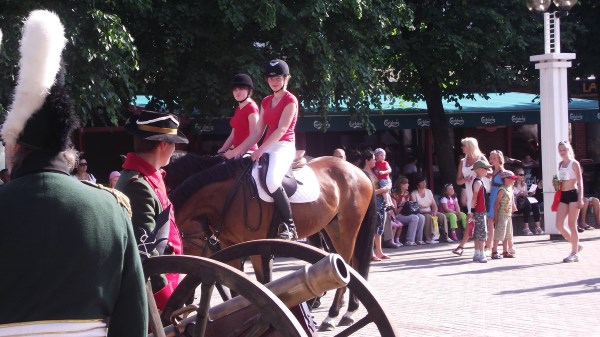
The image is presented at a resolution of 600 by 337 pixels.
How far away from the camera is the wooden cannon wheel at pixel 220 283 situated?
13.4ft

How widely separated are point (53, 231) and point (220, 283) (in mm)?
1504

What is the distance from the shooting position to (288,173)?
379 inches

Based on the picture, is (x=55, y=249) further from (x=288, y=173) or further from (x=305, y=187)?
(x=305, y=187)

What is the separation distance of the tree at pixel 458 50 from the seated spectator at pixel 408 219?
4058 millimetres

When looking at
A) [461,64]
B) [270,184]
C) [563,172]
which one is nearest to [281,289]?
[270,184]

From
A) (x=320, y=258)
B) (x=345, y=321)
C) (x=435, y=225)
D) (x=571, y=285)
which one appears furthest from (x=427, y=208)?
(x=320, y=258)

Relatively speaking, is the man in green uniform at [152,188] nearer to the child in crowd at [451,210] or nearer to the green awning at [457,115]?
the child in crowd at [451,210]

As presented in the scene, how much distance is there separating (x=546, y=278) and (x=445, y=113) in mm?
11745

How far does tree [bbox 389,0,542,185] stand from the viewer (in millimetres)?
21562

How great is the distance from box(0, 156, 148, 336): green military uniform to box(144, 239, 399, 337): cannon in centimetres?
103

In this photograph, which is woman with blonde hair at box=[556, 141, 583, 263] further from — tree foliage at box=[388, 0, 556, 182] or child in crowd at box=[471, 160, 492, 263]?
tree foliage at box=[388, 0, 556, 182]

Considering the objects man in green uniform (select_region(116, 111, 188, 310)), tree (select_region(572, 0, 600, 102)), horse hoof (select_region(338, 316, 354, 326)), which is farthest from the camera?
A: tree (select_region(572, 0, 600, 102))

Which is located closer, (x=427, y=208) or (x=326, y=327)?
(x=326, y=327)

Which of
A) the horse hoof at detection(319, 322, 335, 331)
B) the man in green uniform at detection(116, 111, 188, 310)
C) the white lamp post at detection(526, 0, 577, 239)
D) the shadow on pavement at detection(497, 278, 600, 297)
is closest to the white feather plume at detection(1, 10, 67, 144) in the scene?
the man in green uniform at detection(116, 111, 188, 310)
